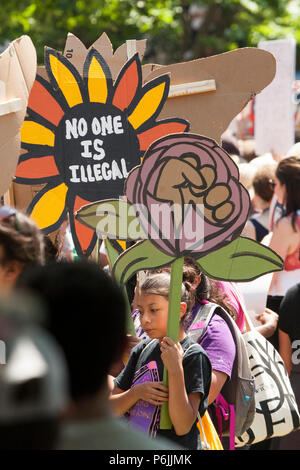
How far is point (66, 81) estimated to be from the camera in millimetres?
2783

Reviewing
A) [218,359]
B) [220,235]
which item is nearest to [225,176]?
[220,235]

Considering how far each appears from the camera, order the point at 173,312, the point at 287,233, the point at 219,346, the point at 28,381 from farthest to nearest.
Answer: the point at 287,233 → the point at 219,346 → the point at 173,312 → the point at 28,381

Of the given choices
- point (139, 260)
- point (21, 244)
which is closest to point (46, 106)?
point (139, 260)

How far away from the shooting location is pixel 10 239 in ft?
6.38

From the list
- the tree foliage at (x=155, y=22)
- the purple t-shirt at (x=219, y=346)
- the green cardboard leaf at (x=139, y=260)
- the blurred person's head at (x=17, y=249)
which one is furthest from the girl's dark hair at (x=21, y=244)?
the tree foliage at (x=155, y=22)

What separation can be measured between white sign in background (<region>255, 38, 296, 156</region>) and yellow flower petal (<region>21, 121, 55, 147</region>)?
10.0 feet

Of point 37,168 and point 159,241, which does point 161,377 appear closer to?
point 159,241

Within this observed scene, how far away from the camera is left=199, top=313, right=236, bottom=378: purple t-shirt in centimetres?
259

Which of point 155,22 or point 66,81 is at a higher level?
point 155,22

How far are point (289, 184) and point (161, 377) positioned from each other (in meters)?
1.67

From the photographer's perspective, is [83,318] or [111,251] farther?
[111,251]

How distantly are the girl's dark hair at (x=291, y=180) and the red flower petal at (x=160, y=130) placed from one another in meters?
1.20

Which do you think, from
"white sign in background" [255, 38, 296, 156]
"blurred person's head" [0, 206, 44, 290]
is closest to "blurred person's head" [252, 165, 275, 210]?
"white sign in background" [255, 38, 296, 156]

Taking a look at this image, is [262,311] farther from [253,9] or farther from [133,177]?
[253,9]
